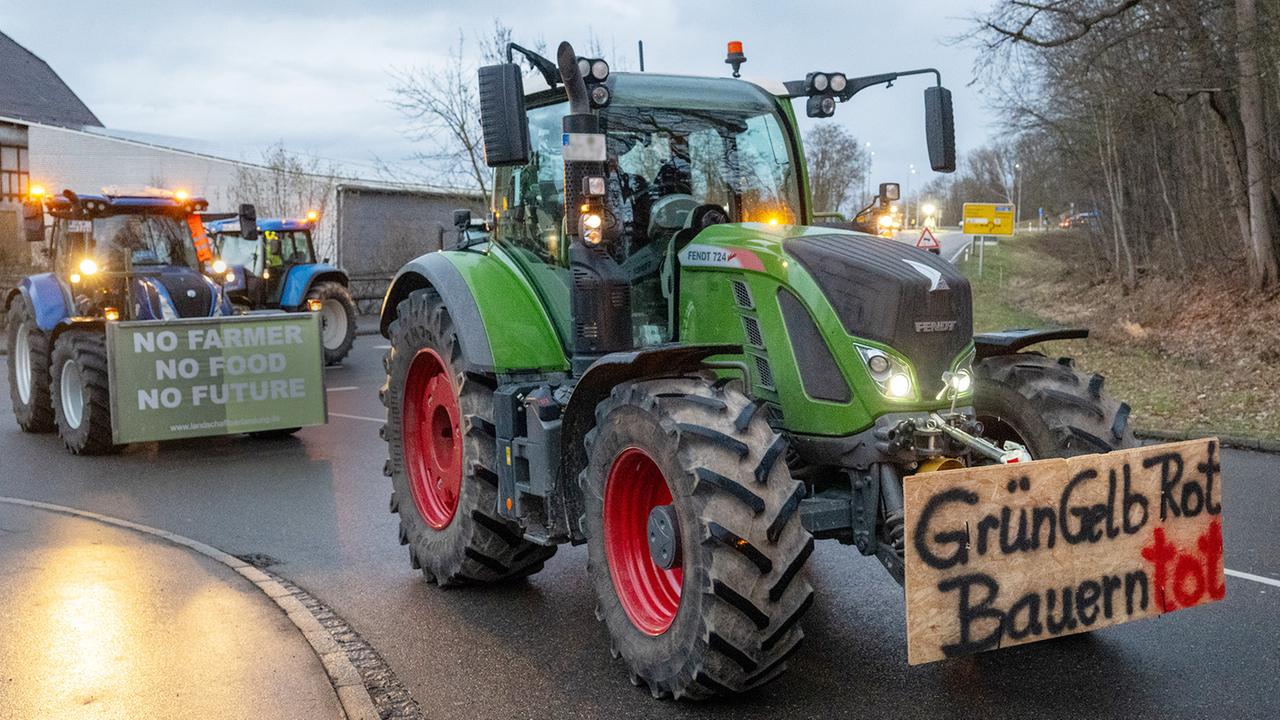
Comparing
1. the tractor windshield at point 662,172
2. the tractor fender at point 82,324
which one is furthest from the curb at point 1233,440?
the tractor fender at point 82,324

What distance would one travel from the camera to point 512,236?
7137 millimetres

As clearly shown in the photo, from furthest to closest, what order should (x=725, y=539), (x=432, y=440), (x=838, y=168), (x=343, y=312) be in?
(x=343, y=312)
(x=838, y=168)
(x=432, y=440)
(x=725, y=539)

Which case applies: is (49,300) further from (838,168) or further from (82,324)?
(838,168)

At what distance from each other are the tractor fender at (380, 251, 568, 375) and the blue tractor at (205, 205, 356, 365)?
51.5 ft

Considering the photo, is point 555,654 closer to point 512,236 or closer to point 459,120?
point 512,236

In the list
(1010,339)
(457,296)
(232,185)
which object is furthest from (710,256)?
(232,185)

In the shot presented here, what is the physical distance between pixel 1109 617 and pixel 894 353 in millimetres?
1321

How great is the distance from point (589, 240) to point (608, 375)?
0.68 m

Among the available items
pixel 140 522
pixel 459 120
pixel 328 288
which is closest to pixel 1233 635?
pixel 140 522

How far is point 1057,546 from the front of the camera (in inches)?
185

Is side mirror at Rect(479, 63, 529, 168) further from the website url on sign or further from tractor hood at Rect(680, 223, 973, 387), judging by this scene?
the website url on sign

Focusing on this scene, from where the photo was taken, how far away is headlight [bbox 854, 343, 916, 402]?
5.16 metres

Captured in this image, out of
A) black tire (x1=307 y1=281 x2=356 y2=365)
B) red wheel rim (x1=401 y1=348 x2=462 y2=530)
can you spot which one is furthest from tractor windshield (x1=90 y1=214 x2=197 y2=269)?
black tire (x1=307 y1=281 x2=356 y2=365)

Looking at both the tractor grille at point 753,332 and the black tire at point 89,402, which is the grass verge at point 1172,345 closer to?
the tractor grille at point 753,332
